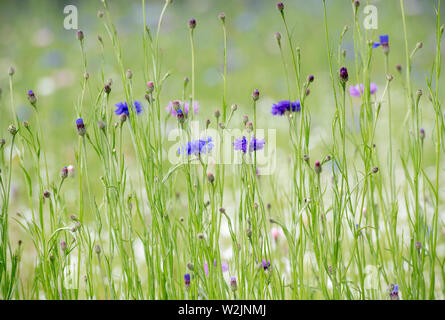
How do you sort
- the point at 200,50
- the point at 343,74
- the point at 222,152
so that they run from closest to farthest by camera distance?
the point at 343,74
the point at 222,152
the point at 200,50

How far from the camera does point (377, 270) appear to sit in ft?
3.17

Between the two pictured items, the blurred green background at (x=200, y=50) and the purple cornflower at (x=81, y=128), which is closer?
the purple cornflower at (x=81, y=128)

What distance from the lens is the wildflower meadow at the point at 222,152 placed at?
2.92ft

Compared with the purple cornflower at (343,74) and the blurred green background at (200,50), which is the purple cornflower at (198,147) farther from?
the blurred green background at (200,50)

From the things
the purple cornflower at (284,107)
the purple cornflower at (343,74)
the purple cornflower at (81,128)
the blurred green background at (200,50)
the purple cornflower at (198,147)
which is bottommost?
the purple cornflower at (198,147)

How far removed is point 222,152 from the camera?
0.92 metres

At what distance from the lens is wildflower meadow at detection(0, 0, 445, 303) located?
2.92ft

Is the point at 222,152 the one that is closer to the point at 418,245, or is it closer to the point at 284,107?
the point at 284,107

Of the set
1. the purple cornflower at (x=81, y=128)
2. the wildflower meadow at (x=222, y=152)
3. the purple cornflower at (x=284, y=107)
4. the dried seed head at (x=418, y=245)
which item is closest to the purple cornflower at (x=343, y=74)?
the wildflower meadow at (x=222, y=152)

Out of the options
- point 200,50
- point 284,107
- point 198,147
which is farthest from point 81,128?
point 200,50

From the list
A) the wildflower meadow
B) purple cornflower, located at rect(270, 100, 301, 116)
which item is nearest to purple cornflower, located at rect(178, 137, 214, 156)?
the wildflower meadow

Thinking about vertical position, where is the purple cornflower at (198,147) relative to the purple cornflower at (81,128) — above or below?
below

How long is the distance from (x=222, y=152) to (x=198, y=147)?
0.07m
